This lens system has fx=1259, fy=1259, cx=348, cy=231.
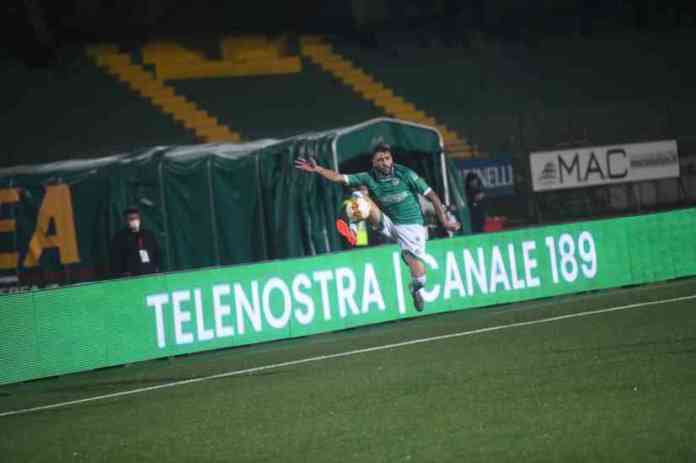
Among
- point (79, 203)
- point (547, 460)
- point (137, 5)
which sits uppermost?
point (137, 5)

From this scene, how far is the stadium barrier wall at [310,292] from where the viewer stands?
50.0ft

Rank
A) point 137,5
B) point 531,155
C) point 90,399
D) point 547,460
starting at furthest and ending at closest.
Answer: point 137,5, point 531,155, point 90,399, point 547,460

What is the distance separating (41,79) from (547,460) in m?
26.6

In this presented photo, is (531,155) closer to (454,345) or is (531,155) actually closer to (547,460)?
(454,345)

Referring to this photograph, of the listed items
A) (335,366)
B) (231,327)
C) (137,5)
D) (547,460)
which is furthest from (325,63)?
(547,460)

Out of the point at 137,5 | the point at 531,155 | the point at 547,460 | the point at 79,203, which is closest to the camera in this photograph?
the point at 547,460

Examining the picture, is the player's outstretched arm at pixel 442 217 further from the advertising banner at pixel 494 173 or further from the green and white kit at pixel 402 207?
the advertising banner at pixel 494 173

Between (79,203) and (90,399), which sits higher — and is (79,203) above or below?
above

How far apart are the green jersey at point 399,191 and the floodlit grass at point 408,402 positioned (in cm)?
161

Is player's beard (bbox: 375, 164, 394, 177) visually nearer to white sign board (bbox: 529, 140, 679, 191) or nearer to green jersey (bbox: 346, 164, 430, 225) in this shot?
green jersey (bbox: 346, 164, 430, 225)

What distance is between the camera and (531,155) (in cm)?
2939

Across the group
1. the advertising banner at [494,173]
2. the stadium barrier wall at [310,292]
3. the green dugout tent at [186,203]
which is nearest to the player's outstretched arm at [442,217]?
the stadium barrier wall at [310,292]

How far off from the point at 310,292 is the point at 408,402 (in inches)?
270

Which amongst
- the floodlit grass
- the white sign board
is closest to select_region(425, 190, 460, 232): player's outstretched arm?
the floodlit grass
